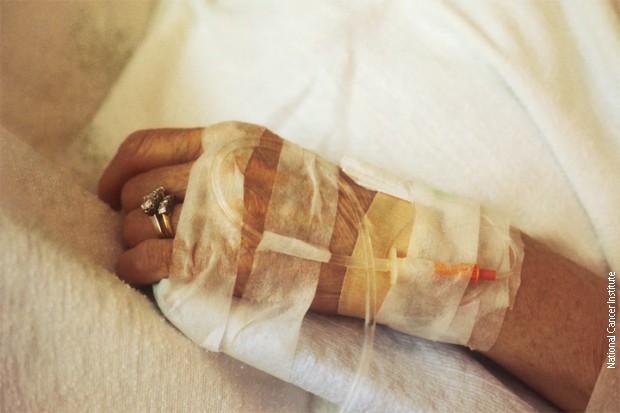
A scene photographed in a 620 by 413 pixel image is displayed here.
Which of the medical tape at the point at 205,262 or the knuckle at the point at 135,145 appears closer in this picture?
the medical tape at the point at 205,262

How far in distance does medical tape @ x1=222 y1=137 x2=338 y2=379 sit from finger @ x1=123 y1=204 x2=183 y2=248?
0.40 ft

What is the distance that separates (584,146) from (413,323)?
44 cm

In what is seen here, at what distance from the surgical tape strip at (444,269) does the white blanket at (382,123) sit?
0.06 meters

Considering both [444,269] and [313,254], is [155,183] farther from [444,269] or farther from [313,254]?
[444,269]

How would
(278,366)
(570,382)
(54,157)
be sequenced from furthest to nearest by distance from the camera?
(54,157)
(570,382)
(278,366)

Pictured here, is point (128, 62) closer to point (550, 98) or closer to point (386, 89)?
point (386, 89)

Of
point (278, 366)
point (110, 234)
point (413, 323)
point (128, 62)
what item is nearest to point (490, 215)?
point (413, 323)

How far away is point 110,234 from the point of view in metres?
0.76

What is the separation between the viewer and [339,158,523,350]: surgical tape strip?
0.72 metres

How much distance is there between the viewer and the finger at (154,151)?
2.57ft

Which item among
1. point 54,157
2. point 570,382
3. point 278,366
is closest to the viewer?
point 278,366

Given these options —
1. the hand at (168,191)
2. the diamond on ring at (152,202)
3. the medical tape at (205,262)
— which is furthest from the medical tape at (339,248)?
the diamond on ring at (152,202)

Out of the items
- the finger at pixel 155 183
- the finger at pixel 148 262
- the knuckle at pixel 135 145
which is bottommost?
the finger at pixel 148 262

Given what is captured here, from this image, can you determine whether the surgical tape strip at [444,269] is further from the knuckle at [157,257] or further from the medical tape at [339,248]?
the knuckle at [157,257]
